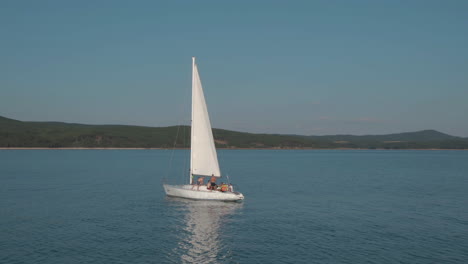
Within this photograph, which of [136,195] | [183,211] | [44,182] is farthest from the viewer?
[44,182]

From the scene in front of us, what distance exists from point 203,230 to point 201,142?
55.3ft

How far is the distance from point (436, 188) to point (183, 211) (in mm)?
44116

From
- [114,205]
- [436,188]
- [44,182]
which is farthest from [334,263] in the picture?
[44,182]

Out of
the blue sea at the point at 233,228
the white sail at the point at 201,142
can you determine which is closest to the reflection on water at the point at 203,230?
the blue sea at the point at 233,228

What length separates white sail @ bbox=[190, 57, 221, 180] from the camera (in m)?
47.9

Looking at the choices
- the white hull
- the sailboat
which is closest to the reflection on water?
the white hull

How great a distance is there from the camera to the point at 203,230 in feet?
109

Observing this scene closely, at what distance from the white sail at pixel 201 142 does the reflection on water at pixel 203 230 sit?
4110 millimetres

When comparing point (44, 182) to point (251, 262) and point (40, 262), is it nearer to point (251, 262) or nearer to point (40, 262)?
point (40, 262)

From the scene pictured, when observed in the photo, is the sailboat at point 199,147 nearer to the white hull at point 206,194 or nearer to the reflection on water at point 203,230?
the white hull at point 206,194

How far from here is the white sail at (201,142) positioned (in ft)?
157

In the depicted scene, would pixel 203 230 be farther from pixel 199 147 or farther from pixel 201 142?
pixel 201 142

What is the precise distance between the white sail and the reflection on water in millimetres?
4110

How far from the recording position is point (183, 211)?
136 feet
